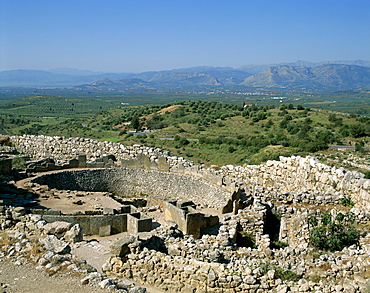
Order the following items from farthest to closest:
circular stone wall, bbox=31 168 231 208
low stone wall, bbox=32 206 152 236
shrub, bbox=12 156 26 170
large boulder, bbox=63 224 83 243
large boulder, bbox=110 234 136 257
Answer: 1. shrub, bbox=12 156 26 170
2. circular stone wall, bbox=31 168 231 208
3. low stone wall, bbox=32 206 152 236
4. large boulder, bbox=63 224 83 243
5. large boulder, bbox=110 234 136 257

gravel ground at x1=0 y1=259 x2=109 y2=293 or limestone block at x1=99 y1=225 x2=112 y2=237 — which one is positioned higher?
gravel ground at x1=0 y1=259 x2=109 y2=293

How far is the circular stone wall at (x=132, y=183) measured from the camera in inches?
719

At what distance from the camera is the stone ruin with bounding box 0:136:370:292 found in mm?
8234

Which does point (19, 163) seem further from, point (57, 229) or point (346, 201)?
point (346, 201)

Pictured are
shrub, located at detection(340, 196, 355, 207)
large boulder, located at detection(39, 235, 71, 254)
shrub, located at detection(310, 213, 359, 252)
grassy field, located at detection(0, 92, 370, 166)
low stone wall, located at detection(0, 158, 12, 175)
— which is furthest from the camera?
grassy field, located at detection(0, 92, 370, 166)

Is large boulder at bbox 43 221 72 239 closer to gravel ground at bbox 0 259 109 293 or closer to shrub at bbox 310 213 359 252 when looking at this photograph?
gravel ground at bbox 0 259 109 293

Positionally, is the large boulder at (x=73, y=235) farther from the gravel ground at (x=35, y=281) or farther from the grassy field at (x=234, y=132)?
the grassy field at (x=234, y=132)

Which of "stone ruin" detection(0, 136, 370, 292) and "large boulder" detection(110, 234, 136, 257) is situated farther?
"large boulder" detection(110, 234, 136, 257)

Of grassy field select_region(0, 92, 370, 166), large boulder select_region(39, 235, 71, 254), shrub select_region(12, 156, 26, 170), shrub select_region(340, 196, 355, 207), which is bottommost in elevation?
grassy field select_region(0, 92, 370, 166)

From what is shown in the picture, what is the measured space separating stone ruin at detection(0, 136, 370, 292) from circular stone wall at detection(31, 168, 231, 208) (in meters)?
0.05

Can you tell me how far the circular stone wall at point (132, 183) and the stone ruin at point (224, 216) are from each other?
0.05 m

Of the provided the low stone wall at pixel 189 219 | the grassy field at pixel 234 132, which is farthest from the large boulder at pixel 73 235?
the grassy field at pixel 234 132

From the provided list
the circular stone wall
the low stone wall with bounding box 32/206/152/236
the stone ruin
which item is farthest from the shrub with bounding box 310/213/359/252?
the circular stone wall

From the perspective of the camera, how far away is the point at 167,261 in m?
8.57
